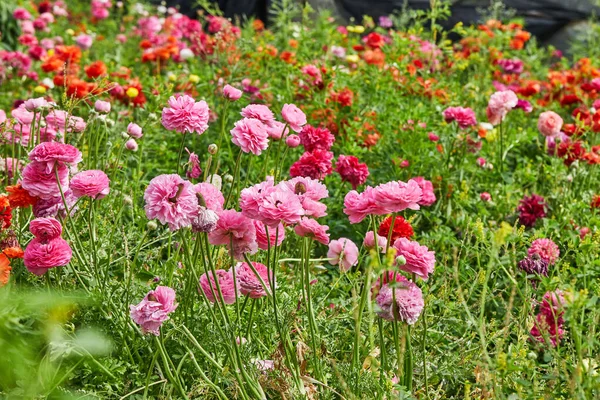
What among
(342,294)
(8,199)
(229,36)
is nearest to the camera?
(8,199)

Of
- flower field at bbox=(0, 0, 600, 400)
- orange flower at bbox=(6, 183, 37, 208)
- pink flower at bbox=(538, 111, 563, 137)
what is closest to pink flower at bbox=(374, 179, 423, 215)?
flower field at bbox=(0, 0, 600, 400)

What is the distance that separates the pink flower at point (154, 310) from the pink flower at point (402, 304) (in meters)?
0.44

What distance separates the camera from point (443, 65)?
448 cm

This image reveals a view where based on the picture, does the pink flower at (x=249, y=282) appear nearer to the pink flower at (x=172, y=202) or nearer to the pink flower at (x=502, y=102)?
the pink flower at (x=172, y=202)

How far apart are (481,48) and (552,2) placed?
2.23m

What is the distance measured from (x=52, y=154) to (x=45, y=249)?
0.21m

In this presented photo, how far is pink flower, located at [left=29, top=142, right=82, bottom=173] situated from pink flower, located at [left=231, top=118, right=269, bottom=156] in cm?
36

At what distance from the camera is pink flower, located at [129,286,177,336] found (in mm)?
1573

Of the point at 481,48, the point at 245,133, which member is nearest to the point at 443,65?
the point at 481,48

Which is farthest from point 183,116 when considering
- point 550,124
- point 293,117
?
point 550,124

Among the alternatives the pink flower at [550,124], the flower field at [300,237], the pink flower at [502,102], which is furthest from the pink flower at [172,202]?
the pink flower at [550,124]

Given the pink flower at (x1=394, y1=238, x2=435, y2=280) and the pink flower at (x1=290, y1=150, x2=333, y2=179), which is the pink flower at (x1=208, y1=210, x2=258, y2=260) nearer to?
the pink flower at (x1=394, y1=238, x2=435, y2=280)

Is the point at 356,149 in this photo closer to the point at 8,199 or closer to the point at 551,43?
the point at 8,199

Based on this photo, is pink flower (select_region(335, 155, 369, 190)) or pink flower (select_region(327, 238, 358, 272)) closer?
pink flower (select_region(327, 238, 358, 272))
